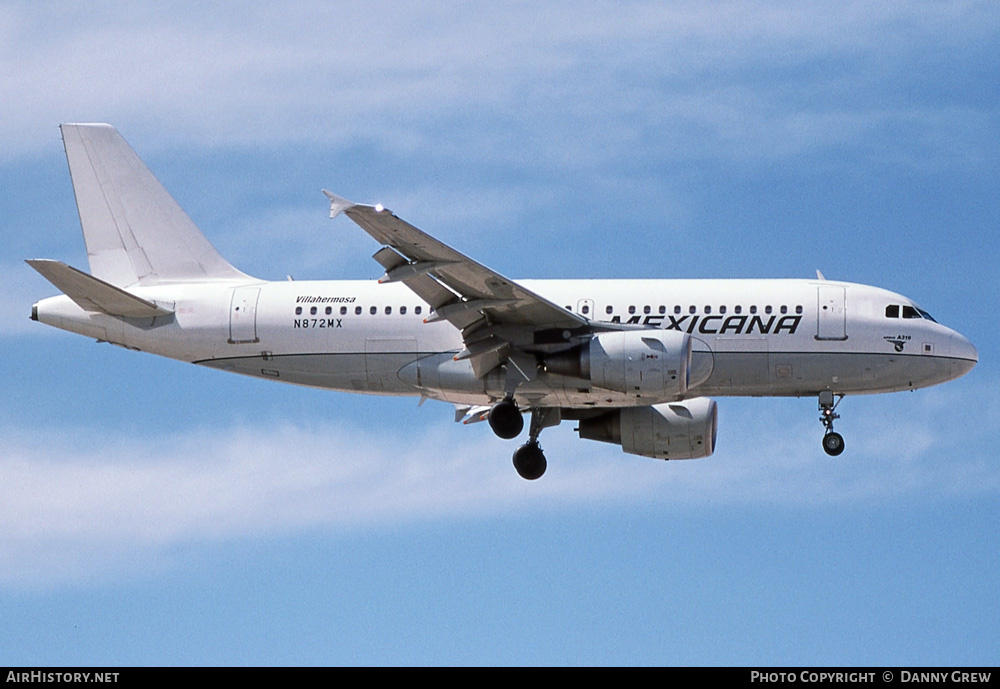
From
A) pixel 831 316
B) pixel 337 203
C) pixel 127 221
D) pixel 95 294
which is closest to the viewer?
pixel 337 203

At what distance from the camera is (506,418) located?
123ft

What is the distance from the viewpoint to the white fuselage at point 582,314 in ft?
124

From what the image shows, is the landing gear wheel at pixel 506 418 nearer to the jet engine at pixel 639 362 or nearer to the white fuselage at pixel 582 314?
the white fuselage at pixel 582 314

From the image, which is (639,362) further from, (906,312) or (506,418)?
(906,312)

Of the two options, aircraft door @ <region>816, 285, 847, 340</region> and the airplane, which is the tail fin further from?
aircraft door @ <region>816, 285, 847, 340</region>

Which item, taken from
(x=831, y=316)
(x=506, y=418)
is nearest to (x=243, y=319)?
(x=506, y=418)

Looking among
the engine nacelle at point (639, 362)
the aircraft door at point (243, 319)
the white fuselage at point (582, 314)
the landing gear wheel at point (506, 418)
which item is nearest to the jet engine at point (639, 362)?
the engine nacelle at point (639, 362)

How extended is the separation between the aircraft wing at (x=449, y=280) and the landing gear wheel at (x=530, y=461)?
4.20 meters

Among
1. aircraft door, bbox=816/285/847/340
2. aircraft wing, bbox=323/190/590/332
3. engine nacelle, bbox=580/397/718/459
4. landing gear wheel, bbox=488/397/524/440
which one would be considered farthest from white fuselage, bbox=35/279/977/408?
engine nacelle, bbox=580/397/718/459

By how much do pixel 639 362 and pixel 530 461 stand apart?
18.1ft

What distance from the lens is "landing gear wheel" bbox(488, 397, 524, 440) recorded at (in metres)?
37.5

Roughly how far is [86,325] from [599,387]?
13.3m
